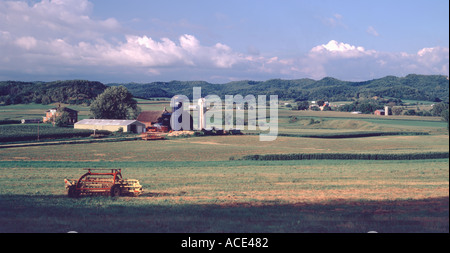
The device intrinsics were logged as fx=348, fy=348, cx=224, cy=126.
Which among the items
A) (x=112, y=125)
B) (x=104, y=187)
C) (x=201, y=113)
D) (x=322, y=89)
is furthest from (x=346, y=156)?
(x=322, y=89)

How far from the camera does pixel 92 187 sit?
15.0 metres

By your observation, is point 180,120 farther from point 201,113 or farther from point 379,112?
point 379,112

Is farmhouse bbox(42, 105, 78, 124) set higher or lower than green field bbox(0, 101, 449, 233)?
higher

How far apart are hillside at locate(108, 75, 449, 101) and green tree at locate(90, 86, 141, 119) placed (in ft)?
45.3

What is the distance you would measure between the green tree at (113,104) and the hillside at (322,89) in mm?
13796

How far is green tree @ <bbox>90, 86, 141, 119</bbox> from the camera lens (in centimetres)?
7575

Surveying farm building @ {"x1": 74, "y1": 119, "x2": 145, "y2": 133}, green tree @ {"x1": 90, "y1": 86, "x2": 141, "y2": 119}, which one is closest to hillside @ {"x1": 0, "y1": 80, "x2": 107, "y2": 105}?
green tree @ {"x1": 90, "y1": 86, "x2": 141, "y2": 119}

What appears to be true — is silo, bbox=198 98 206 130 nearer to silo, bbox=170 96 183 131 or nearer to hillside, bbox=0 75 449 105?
silo, bbox=170 96 183 131

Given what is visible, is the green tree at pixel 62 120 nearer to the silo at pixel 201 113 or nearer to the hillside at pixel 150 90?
the hillside at pixel 150 90

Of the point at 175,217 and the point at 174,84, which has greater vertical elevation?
the point at 174,84

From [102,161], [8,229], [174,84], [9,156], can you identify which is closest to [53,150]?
[9,156]

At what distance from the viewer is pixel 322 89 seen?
155 metres

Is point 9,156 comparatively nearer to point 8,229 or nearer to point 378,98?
point 8,229

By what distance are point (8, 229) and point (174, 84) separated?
99.7m
